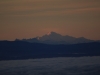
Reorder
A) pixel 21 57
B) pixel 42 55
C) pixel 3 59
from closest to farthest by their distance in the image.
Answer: pixel 3 59, pixel 21 57, pixel 42 55

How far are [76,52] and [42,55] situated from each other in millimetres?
5176

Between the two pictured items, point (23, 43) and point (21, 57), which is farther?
point (23, 43)

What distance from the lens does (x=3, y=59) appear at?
29.7m

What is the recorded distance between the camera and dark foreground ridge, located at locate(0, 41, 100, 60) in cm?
3334

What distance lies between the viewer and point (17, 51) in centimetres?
3466

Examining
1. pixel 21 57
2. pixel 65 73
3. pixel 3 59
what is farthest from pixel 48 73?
pixel 21 57

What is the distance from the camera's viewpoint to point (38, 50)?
3631 cm

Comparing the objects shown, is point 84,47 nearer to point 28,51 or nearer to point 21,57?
point 28,51

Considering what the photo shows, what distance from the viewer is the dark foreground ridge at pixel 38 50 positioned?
33344 millimetres

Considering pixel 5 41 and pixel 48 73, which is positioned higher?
pixel 5 41

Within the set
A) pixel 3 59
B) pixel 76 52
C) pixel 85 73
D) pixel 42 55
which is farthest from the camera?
pixel 76 52

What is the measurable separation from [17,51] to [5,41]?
207 cm

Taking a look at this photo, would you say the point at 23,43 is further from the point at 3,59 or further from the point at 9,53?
the point at 3,59

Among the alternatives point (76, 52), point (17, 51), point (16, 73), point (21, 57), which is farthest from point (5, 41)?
point (16, 73)
